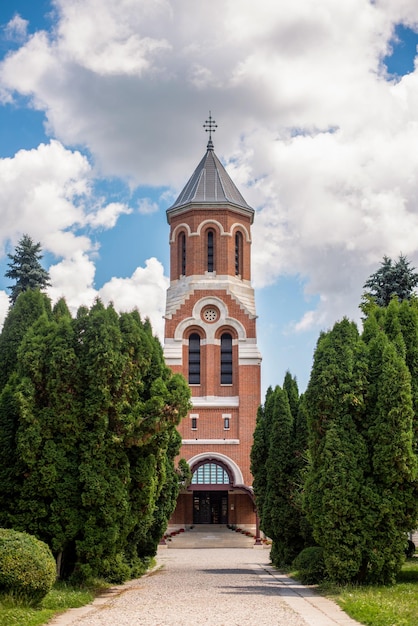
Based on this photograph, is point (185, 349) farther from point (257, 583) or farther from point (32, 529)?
point (32, 529)

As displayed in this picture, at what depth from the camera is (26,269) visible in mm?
30672

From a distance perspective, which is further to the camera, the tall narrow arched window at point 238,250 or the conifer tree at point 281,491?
the tall narrow arched window at point 238,250

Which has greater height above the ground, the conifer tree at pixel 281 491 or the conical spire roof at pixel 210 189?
the conical spire roof at pixel 210 189

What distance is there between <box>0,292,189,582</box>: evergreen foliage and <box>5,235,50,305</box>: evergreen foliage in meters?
14.5

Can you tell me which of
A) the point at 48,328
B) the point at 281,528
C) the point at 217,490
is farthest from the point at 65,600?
the point at 217,490

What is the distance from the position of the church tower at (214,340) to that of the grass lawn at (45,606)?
2704 centimetres

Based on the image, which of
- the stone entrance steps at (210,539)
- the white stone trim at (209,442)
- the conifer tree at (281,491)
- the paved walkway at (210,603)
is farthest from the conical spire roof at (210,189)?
the paved walkway at (210,603)

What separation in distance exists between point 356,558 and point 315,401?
329cm

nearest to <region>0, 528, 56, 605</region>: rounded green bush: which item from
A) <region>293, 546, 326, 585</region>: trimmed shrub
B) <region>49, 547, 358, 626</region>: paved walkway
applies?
<region>49, 547, 358, 626</region>: paved walkway

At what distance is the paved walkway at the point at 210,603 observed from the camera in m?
11.4

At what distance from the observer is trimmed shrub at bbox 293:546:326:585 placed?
17.2m

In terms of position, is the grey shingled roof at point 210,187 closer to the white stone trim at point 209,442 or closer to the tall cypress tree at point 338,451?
the white stone trim at point 209,442

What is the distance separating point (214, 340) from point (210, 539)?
11582 millimetres

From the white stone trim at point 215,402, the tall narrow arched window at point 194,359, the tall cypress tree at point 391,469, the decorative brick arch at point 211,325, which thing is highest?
the decorative brick arch at point 211,325
